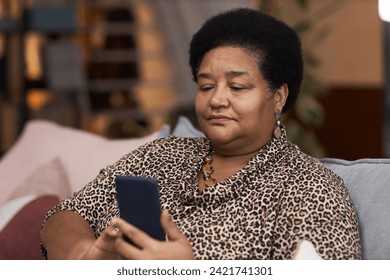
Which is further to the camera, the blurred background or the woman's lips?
the blurred background

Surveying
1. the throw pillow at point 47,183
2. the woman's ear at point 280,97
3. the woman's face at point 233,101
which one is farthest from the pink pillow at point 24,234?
the woman's ear at point 280,97

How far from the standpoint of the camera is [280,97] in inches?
85.6

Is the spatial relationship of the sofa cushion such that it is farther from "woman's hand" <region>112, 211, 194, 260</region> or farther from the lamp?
the lamp

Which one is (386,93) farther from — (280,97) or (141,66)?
(280,97)

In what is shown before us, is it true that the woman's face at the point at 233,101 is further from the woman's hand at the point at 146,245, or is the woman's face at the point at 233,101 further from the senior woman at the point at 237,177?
the woman's hand at the point at 146,245

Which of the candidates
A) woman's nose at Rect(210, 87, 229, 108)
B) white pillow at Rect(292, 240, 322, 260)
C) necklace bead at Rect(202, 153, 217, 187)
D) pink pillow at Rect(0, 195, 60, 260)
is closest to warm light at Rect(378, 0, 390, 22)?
woman's nose at Rect(210, 87, 229, 108)

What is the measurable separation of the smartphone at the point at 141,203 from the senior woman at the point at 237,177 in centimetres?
6

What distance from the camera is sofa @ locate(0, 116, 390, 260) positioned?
2096 millimetres

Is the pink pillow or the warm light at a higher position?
the warm light

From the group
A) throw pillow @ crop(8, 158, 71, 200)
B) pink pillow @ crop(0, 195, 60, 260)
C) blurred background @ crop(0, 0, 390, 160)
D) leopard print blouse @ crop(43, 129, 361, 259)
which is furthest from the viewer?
blurred background @ crop(0, 0, 390, 160)

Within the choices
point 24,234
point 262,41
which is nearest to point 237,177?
point 262,41

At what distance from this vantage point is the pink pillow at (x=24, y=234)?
8.40ft

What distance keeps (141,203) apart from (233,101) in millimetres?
447
